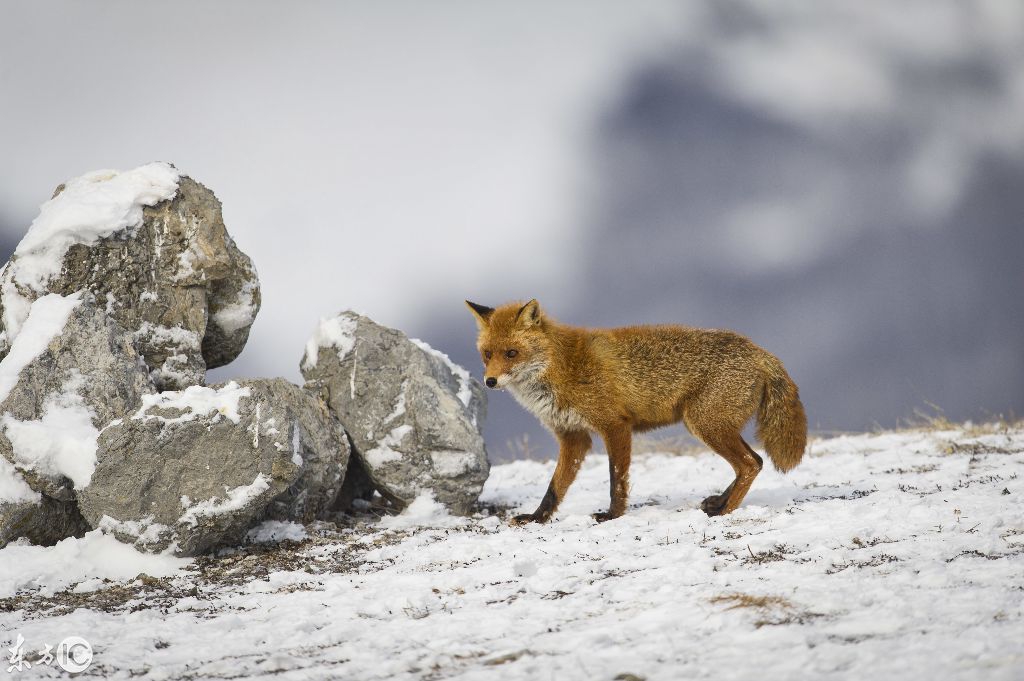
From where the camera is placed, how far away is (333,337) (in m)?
8.81

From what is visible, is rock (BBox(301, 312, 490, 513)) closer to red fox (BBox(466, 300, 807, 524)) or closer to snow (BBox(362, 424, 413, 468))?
snow (BBox(362, 424, 413, 468))

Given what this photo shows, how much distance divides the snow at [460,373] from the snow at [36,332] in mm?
3588

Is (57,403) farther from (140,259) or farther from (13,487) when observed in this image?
(140,259)

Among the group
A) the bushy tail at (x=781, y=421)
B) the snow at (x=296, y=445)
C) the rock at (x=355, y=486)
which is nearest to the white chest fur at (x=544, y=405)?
the bushy tail at (x=781, y=421)

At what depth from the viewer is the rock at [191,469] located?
6.48 meters

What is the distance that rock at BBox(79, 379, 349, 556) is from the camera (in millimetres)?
6477

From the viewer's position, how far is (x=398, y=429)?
27.5 feet

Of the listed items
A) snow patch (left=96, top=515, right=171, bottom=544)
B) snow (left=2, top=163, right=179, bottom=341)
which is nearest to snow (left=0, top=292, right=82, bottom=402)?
snow (left=2, top=163, right=179, bottom=341)

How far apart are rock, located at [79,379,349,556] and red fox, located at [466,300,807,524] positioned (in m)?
2.10

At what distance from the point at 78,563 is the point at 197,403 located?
154cm

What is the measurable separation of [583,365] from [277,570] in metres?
3.32

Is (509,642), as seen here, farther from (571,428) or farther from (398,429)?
(398,429)

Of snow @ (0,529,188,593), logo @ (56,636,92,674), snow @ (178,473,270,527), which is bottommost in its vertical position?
snow @ (0,529,188,593)

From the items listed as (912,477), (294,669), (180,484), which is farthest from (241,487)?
(912,477)
